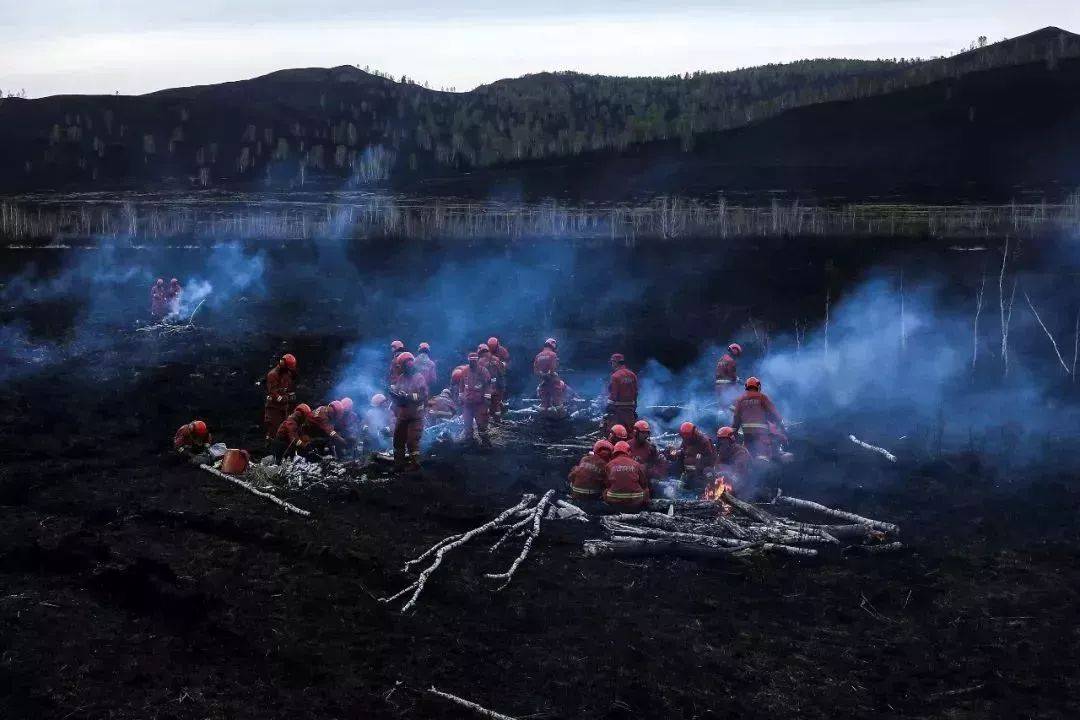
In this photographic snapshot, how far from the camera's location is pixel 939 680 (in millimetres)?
8086

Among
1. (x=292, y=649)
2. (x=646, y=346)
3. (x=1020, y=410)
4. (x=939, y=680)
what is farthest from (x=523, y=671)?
(x=646, y=346)

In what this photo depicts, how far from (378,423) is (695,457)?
5.29 meters

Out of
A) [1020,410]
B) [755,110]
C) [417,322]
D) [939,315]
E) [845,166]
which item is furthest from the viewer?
[755,110]

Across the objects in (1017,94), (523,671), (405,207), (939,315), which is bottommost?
(523,671)

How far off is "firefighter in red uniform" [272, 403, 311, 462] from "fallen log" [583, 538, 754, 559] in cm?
508

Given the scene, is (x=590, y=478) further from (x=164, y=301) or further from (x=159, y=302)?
(x=164, y=301)

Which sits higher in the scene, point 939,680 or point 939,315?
point 939,315

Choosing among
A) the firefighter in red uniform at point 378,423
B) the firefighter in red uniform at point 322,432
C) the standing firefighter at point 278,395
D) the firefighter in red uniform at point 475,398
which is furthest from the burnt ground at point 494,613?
the firefighter in red uniform at point 475,398

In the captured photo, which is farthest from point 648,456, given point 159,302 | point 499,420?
point 159,302

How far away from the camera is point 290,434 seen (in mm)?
13836

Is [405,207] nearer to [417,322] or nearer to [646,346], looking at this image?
[417,322]

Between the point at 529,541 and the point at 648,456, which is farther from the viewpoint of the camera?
the point at 648,456

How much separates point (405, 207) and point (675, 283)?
16.7 metres

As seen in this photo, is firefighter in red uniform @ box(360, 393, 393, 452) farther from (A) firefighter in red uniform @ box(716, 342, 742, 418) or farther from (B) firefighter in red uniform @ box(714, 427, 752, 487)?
(A) firefighter in red uniform @ box(716, 342, 742, 418)
